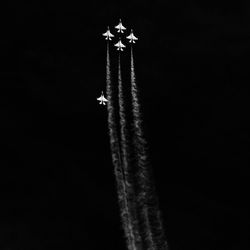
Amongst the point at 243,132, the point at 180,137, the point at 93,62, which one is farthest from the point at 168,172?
the point at 93,62

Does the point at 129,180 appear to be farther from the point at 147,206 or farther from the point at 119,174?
the point at 147,206

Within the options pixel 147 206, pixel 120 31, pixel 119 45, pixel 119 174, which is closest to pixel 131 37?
pixel 120 31

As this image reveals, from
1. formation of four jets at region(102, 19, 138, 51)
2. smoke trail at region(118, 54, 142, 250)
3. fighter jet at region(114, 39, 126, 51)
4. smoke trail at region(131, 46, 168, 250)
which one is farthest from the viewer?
formation of four jets at region(102, 19, 138, 51)

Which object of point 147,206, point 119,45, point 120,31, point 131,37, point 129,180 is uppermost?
point 120,31

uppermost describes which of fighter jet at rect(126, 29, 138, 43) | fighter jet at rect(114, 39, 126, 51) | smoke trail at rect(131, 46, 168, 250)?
fighter jet at rect(126, 29, 138, 43)

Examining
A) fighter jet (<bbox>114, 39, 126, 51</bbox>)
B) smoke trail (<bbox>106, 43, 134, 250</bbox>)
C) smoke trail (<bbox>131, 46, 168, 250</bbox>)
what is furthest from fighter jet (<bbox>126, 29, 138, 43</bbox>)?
smoke trail (<bbox>131, 46, 168, 250</bbox>)

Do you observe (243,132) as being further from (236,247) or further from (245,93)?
(236,247)

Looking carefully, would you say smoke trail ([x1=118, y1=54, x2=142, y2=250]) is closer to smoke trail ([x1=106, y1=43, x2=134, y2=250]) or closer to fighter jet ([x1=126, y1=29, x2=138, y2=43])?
smoke trail ([x1=106, y1=43, x2=134, y2=250])

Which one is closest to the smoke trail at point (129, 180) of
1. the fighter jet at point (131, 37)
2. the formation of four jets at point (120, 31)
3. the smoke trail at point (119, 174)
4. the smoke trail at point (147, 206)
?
the smoke trail at point (119, 174)

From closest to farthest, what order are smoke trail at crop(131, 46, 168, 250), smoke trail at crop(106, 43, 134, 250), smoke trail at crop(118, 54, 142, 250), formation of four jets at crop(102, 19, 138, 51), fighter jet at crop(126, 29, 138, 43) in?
smoke trail at crop(118, 54, 142, 250) < smoke trail at crop(106, 43, 134, 250) < smoke trail at crop(131, 46, 168, 250) < formation of four jets at crop(102, 19, 138, 51) < fighter jet at crop(126, 29, 138, 43)

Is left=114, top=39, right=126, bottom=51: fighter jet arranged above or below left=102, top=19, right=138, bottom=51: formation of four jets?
below

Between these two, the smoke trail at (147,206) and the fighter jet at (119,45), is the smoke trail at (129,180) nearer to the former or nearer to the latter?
the smoke trail at (147,206)
